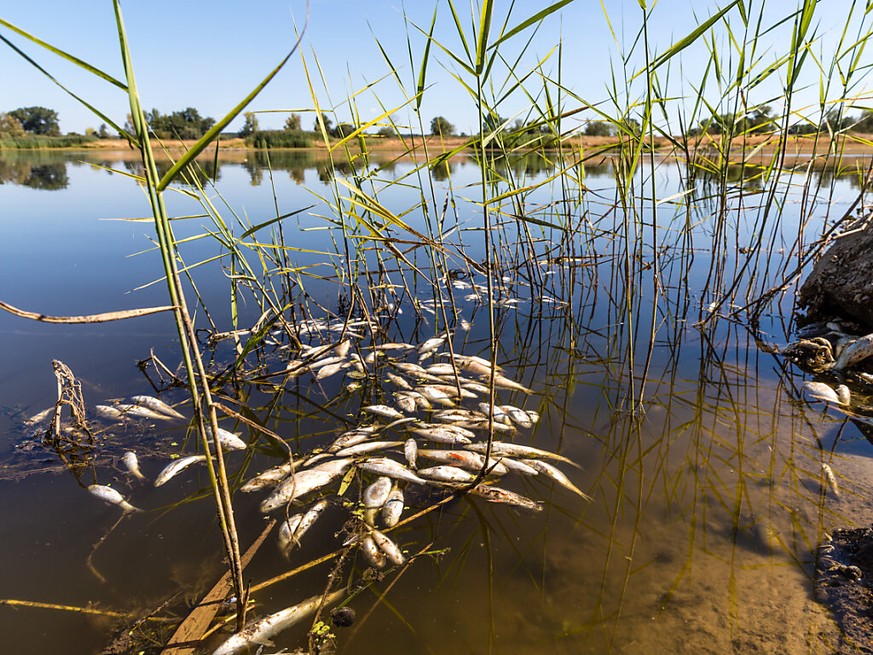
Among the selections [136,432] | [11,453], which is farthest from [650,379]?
[11,453]

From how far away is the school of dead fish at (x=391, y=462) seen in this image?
211 centimetres

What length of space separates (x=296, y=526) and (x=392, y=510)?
1.42 feet

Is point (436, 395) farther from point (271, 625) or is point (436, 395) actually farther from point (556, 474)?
point (271, 625)

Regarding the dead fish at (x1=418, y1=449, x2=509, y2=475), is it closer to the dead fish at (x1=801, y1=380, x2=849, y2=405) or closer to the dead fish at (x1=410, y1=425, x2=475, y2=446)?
the dead fish at (x1=410, y1=425, x2=475, y2=446)

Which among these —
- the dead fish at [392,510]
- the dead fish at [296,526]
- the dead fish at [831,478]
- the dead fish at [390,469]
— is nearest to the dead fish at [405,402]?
the dead fish at [390,469]

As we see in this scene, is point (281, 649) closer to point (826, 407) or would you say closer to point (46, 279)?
point (826, 407)

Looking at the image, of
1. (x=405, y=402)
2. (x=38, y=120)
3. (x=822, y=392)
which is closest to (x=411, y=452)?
(x=405, y=402)

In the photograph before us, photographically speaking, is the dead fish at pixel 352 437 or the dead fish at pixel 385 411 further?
the dead fish at pixel 385 411

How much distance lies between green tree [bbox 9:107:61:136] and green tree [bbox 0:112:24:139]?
2479 mm

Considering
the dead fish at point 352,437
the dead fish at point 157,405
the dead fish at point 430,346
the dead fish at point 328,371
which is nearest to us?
the dead fish at point 352,437

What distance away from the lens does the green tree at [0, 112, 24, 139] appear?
4678 centimetres

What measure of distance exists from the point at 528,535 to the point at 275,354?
9.51 feet

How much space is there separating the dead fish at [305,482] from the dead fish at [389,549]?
0.46 m

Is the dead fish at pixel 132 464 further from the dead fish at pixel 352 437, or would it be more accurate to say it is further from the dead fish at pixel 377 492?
the dead fish at pixel 377 492
